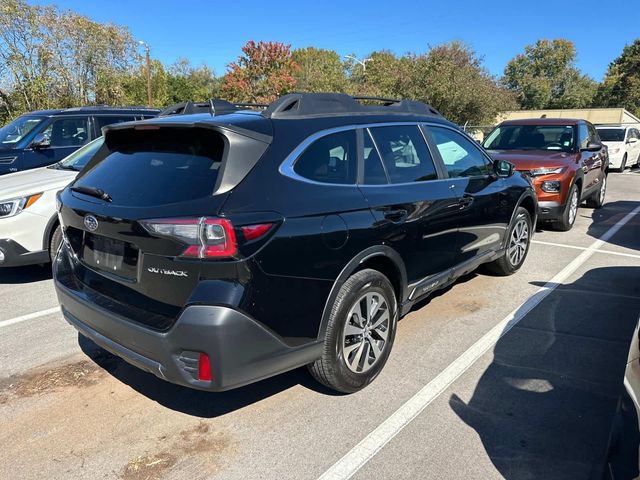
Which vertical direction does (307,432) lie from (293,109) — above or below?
below

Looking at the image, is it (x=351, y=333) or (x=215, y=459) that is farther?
(x=351, y=333)

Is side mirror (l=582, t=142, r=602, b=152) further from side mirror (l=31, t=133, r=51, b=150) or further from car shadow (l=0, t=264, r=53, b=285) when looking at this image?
side mirror (l=31, t=133, r=51, b=150)

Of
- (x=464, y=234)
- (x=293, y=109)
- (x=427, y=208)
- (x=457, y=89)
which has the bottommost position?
(x=464, y=234)

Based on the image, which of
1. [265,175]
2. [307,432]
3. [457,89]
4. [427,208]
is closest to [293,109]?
[265,175]

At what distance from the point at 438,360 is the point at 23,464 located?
9.10 ft

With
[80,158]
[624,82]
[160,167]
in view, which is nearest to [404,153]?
[160,167]

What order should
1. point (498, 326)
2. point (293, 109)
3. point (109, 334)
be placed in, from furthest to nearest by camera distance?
point (498, 326) < point (293, 109) < point (109, 334)

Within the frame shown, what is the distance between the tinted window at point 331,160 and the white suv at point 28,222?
2.88 m

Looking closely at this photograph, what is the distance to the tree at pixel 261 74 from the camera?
30656 mm

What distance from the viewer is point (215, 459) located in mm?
2770

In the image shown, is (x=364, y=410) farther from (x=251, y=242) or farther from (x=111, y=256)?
(x=111, y=256)

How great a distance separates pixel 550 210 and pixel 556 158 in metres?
0.89

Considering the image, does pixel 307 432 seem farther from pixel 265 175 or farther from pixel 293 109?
pixel 293 109

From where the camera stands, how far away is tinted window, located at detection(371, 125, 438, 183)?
374 cm
